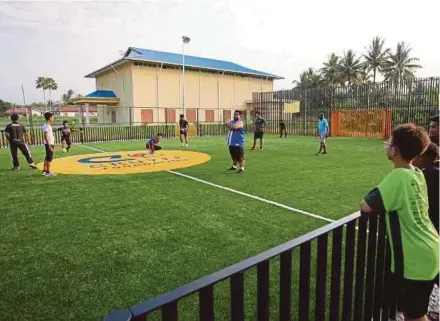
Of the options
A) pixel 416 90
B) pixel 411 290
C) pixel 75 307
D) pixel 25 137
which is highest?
pixel 416 90

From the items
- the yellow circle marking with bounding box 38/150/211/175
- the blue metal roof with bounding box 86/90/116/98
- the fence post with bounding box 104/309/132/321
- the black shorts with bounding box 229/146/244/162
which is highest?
the blue metal roof with bounding box 86/90/116/98

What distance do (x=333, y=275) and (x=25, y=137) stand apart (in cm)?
1207

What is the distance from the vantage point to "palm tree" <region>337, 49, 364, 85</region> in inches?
2232

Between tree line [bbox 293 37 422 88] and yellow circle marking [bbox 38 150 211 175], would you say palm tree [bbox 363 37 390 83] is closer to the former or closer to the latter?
tree line [bbox 293 37 422 88]

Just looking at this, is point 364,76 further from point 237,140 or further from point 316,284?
point 316,284

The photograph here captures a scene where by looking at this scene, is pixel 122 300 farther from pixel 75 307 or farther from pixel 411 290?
pixel 411 290

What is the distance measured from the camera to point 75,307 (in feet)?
10.2

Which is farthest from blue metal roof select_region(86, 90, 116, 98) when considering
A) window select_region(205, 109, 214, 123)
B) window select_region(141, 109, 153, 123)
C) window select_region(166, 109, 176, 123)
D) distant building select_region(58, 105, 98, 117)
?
window select_region(205, 109, 214, 123)

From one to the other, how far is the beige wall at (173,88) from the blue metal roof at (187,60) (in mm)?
923

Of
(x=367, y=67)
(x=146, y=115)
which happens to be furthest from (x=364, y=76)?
(x=146, y=115)

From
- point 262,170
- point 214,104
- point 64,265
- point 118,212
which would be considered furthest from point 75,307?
point 214,104

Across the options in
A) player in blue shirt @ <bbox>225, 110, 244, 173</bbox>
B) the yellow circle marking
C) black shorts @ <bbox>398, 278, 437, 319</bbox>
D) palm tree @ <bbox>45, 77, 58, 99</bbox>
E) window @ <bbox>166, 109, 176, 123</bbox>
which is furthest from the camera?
palm tree @ <bbox>45, 77, 58, 99</bbox>

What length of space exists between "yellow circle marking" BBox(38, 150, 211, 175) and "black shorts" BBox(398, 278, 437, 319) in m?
9.11

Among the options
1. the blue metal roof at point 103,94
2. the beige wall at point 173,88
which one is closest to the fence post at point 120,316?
the beige wall at point 173,88
